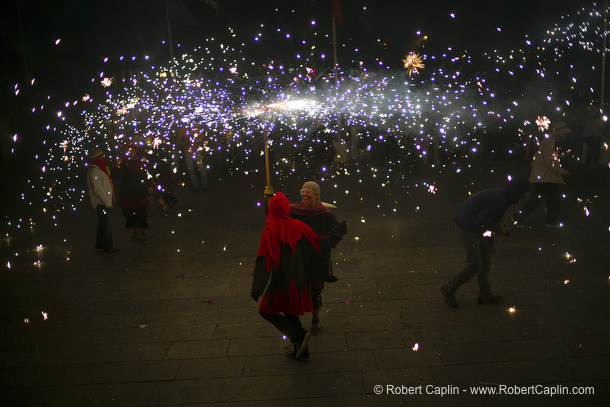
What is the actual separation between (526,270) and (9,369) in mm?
5613

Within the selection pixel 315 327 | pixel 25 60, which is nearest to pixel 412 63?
pixel 315 327

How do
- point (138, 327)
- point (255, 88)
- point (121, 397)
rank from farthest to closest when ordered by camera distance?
point (255, 88) → point (138, 327) → point (121, 397)

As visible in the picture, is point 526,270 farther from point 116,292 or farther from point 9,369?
point 9,369

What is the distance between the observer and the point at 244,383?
4047 millimetres

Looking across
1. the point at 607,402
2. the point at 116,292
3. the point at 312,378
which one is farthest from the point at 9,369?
the point at 607,402

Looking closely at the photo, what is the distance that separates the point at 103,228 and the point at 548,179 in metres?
6.97

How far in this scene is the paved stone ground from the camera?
3.94 meters

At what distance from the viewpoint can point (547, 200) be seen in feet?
26.2

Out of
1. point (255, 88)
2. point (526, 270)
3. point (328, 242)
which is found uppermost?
point (255, 88)

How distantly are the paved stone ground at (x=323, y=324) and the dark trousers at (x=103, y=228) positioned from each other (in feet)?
0.70

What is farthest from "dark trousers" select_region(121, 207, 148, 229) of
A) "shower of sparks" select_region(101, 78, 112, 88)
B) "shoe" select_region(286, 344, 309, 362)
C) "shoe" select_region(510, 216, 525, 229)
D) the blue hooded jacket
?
"shower of sparks" select_region(101, 78, 112, 88)

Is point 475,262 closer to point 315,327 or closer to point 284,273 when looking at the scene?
point 315,327

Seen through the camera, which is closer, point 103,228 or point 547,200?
point 103,228

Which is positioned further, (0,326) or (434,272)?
(434,272)
